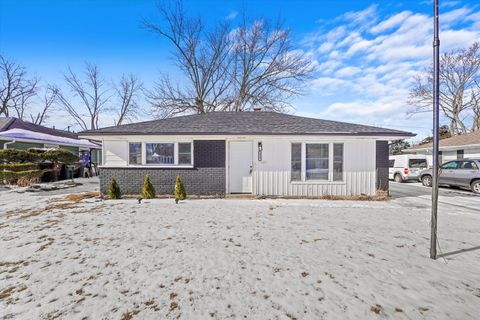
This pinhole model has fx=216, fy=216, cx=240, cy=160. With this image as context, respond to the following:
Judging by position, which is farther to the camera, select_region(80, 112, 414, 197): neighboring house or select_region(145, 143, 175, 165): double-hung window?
select_region(145, 143, 175, 165): double-hung window

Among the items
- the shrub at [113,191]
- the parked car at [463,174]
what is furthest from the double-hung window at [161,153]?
the parked car at [463,174]

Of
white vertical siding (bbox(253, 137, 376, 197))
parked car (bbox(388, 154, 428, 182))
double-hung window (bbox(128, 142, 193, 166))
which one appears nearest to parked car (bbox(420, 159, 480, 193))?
parked car (bbox(388, 154, 428, 182))

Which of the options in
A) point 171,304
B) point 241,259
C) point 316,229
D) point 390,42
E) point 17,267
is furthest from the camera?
point 390,42

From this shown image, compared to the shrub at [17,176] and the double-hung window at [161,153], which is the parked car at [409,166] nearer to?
the double-hung window at [161,153]

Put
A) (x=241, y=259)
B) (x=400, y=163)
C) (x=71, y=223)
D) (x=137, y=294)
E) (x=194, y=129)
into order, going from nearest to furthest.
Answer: (x=137, y=294)
(x=241, y=259)
(x=71, y=223)
(x=194, y=129)
(x=400, y=163)

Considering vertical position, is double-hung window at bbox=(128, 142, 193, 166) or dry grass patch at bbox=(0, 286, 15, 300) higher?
double-hung window at bbox=(128, 142, 193, 166)

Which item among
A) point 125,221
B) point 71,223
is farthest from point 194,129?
point 71,223

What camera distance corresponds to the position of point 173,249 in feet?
12.4

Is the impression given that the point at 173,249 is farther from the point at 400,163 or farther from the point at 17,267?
the point at 400,163

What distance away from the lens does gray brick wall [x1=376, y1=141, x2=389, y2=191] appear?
8164mm

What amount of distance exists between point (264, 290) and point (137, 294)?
1518mm

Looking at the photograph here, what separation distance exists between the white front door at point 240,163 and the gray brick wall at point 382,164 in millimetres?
4811

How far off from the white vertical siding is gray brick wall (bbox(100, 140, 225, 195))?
4.92 feet

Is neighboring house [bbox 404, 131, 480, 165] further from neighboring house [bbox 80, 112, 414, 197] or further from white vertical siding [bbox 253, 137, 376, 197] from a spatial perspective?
neighboring house [bbox 80, 112, 414, 197]
